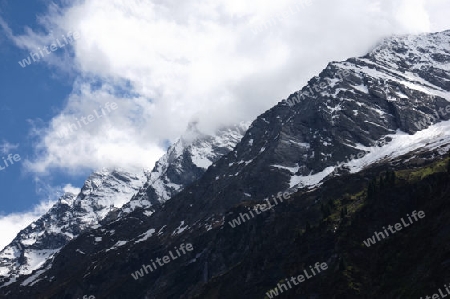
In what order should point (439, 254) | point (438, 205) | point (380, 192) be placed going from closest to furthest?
point (439, 254) → point (438, 205) → point (380, 192)

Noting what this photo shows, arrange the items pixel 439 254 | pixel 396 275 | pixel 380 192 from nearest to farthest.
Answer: pixel 439 254
pixel 396 275
pixel 380 192

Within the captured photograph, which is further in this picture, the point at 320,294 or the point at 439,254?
the point at 320,294

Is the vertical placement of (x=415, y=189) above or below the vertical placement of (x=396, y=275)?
above

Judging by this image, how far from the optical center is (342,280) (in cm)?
14225

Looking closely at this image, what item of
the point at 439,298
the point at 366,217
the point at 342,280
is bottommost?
the point at 439,298

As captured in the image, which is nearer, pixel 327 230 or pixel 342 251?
pixel 342 251

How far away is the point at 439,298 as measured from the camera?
107625 mm

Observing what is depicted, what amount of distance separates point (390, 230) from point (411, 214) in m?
9.38

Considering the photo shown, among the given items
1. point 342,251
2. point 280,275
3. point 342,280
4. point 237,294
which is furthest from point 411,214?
point 237,294

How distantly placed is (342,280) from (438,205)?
32943mm

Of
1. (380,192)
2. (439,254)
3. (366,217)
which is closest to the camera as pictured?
(439,254)

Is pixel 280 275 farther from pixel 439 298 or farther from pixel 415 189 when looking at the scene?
pixel 439 298

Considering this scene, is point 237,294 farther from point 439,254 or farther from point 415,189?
point 439,254

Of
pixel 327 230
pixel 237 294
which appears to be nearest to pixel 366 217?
pixel 327 230
